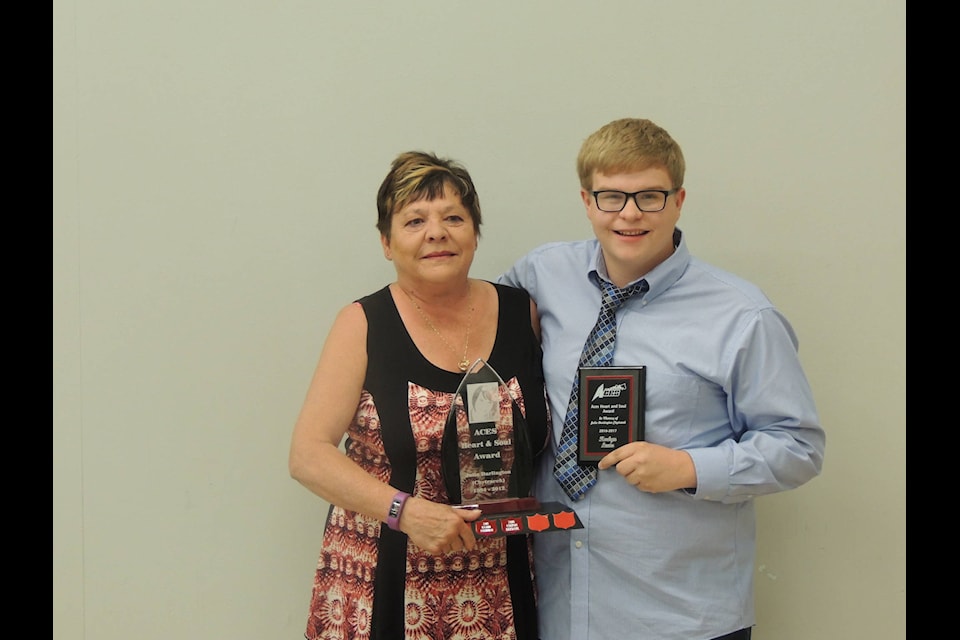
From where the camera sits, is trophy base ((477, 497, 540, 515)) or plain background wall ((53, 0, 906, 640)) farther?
plain background wall ((53, 0, 906, 640))

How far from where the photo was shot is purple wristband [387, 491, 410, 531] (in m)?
1.64

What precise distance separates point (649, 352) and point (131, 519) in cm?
146

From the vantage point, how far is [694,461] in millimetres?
1641

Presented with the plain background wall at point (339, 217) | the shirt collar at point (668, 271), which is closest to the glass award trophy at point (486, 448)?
the shirt collar at point (668, 271)

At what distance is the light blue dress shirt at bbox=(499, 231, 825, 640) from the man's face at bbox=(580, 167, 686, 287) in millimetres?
69

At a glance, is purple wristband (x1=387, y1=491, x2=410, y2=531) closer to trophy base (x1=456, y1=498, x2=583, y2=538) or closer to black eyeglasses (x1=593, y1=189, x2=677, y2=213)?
trophy base (x1=456, y1=498, x2=583, y2=538)

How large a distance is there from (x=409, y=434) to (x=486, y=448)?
0.16 metres

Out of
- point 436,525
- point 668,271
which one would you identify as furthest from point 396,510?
point 668,271

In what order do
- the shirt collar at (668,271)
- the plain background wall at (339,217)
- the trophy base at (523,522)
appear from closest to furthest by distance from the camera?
the trophy base at (523,522)
the shirt collar at (668,271)
the plain background wall at (339,217)

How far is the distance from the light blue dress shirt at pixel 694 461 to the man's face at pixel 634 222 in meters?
0.07

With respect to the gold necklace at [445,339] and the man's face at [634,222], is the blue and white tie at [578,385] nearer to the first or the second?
the man's face at [634,222]

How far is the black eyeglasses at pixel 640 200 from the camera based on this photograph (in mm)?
1662

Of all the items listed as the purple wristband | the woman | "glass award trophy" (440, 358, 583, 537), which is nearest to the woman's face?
the woman
